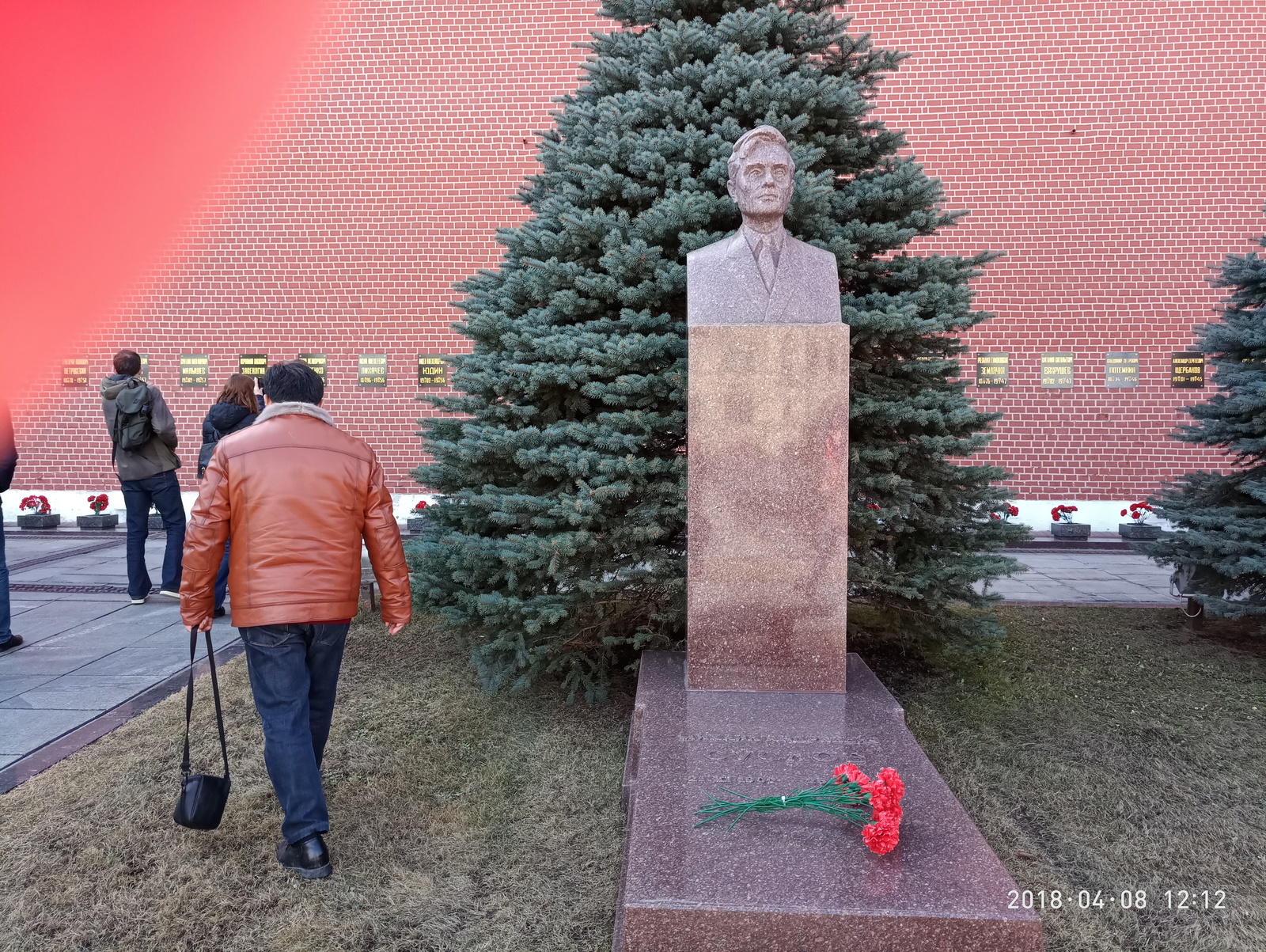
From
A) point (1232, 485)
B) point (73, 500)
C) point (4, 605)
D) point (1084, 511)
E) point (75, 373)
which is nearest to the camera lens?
point (4, 605)

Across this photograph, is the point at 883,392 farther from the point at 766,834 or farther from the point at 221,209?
the point at 221,209

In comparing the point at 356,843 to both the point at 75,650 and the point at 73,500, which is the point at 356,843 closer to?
the point at 75,650

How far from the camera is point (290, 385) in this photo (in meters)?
2.84

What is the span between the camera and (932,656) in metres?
5.17

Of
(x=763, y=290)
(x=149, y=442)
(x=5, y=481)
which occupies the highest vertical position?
(x=763, y=290)

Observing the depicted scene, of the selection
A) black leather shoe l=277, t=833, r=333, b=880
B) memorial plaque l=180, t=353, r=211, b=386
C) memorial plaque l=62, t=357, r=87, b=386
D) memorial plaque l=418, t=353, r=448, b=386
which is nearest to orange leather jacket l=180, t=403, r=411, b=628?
black leather shoe l=277, t=833, r=333, b=880

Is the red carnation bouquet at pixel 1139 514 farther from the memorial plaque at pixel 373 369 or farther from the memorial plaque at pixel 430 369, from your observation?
the memorial plaque at pixel 373 369

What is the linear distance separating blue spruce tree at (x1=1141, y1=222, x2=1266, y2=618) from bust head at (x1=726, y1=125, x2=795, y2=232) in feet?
11.5

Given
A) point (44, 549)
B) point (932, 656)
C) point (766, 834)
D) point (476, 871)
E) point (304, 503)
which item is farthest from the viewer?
point (44, 549)

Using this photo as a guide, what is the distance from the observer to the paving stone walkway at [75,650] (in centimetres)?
425

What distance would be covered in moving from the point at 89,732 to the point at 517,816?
2.29m

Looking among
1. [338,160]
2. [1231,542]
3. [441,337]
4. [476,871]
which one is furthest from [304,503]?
[338,160]

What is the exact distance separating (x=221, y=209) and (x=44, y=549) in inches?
178

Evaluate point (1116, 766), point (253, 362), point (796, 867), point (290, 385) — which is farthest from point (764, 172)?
point (253, 362)
